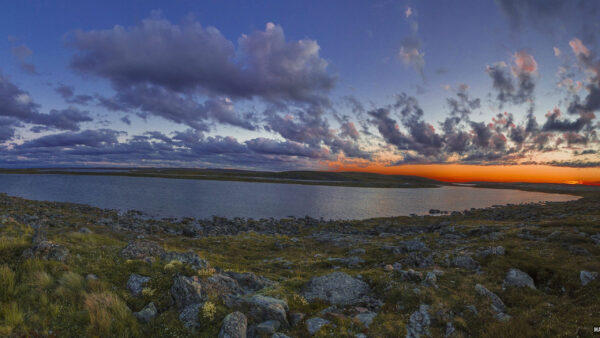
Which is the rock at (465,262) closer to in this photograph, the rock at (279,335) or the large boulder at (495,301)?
the large boulder at (495,301)

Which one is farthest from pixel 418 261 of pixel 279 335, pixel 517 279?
pixel 279 335

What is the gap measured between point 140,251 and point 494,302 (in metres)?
19.3

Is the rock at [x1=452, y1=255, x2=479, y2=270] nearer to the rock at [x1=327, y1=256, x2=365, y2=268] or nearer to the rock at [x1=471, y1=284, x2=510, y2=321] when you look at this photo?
the rock at [x1=471, y1=284, x2=510, y2=321]

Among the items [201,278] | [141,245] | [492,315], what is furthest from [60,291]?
[492,315]

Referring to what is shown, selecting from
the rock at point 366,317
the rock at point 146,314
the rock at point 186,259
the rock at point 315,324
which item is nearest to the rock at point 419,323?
the rock at point 366,317

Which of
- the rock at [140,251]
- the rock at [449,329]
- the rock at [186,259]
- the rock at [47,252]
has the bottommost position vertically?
the rock at [449,329]

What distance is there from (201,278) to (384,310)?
871 cm

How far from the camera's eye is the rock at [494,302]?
1129 centimetres

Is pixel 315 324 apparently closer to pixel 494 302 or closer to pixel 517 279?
pixel 494 302

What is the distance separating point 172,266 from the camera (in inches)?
513

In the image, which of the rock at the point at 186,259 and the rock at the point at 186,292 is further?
the rock at the point at 186,259

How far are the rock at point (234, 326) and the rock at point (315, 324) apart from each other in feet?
8.03

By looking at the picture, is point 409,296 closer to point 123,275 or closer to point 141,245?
point 123,275

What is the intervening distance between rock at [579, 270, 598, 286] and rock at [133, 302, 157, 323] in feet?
69.1
